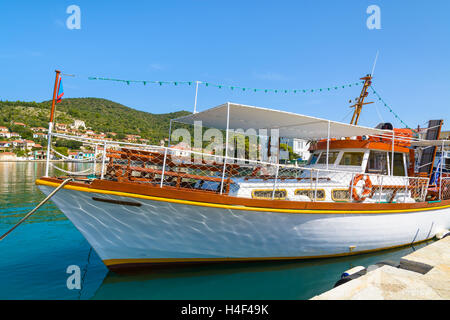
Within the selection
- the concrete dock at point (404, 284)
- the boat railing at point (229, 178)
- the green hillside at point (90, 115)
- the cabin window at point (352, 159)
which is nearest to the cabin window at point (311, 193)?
the boat railing at point (229, 178)

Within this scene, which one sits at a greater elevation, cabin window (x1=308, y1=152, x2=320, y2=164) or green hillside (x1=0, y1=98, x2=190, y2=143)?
green hillside (x1=0, y1=98, x2=190, y2=143)

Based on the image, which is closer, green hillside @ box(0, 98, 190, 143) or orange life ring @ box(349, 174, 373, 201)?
orange life ring @ box(349, 174, 373, 201)

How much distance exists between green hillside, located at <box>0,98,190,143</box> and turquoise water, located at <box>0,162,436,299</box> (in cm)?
5709

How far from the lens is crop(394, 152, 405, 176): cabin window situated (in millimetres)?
8438

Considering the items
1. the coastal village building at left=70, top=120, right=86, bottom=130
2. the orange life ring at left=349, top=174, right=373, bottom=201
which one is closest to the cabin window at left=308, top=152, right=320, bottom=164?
the orange life ring at left=349, top=174, right=373, bottom=201

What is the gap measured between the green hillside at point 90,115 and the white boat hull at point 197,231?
5875 cm

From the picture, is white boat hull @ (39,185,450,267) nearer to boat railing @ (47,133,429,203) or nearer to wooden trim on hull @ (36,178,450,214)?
wooden trim on hull @ (36,178,450,214)

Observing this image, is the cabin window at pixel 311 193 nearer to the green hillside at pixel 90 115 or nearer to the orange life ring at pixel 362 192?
the orange life ring at pixel 362 192

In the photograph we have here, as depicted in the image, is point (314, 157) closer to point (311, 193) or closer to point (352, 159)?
point (352, 159)

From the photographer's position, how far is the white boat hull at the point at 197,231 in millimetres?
4496

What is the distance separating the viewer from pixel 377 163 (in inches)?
311
